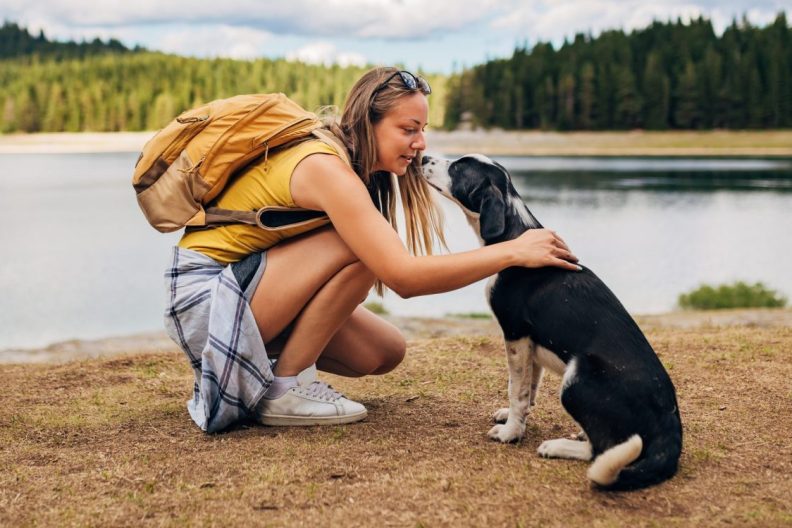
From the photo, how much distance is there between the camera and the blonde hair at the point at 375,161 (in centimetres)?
336

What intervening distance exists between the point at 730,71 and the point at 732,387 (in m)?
73.1

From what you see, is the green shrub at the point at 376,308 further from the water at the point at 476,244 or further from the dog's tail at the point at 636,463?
the dog's tail at the point at 636,463

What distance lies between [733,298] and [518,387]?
29.2ft

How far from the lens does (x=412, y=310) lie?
1166cm

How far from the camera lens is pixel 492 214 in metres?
3.31

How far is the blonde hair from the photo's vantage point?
11.0 feet

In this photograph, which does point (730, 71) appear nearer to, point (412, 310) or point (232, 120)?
point (412, 310)

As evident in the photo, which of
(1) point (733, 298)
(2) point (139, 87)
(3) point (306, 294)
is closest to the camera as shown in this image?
(3) point (306, 294)

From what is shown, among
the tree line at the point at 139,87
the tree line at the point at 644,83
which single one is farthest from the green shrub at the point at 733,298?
the tree line at the point at 139,87

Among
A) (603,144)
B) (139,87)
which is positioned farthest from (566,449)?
(139,87)

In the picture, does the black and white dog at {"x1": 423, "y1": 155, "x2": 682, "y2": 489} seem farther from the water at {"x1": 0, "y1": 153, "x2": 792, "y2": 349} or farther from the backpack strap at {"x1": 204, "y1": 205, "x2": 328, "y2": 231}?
the water at {"x1": 0, "y1": 153, "x2": 792, "y2": 349}

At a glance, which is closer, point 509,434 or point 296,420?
point 509,434

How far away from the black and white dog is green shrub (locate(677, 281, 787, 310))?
8619 millimetres

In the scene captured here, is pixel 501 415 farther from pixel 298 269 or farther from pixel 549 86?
pixel 549 86
